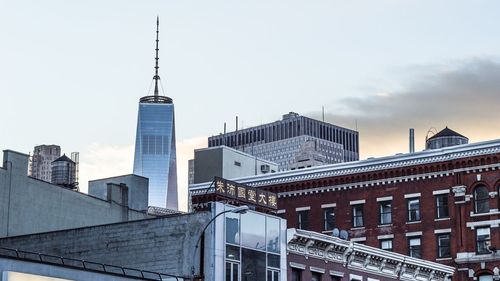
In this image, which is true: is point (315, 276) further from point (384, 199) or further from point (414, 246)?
point (384, 199)

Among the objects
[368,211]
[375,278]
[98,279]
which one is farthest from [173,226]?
[368,211]

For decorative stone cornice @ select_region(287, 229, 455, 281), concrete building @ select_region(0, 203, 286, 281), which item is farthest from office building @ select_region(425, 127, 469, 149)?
concrete building @ select_region(0, 203, 286, 281)

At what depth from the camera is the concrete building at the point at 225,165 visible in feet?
369

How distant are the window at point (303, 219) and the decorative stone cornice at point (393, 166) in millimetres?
3091

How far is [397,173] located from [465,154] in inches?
245

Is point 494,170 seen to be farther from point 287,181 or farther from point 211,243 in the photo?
point 211,243

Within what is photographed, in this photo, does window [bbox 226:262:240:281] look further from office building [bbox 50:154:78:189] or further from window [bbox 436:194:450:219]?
office building [bbox 50:154:78:189]

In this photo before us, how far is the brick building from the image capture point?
88000 mm

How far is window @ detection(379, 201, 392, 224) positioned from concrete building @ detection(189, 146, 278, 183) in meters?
21.5

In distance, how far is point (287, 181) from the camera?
96812 mm

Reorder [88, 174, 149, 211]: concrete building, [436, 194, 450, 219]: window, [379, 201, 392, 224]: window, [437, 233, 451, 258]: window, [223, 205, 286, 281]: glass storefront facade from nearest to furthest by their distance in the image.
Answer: [223, 205, 286, 281]: glass storefront facade < [88, 174, 149, 211]: concrete building < [437, 233, 451, 258]: window < [436, 194, 450, 219]: window < [379, 201, 392, 224]: window

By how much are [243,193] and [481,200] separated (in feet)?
107

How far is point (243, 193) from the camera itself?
62562 mm

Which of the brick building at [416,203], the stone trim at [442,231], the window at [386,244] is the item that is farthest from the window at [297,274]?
the window at [386,244]
